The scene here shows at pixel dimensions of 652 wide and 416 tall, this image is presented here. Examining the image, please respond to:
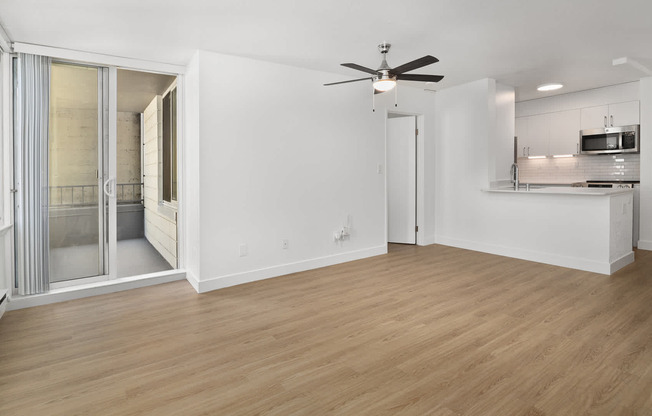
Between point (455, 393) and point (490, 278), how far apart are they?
2.47m

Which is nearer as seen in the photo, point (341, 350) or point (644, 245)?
point (341, 350)

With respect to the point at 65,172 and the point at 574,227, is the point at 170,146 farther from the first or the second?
the point at 574,227

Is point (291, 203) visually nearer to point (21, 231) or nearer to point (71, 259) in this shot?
point (71, 259)

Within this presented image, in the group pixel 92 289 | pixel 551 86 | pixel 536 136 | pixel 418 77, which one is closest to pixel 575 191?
pixel 551 86

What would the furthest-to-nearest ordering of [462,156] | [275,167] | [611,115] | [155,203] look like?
1. [155,203]
2. [611,115]
3. [462,156]
4. [275,167]

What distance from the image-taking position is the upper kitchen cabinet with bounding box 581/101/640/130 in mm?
5809

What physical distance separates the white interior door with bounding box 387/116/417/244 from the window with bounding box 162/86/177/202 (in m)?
3.33

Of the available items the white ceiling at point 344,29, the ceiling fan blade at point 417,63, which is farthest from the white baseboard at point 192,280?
the ceiling fan blade at point 417,63

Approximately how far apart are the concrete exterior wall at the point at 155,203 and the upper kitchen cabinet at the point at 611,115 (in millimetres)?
6837

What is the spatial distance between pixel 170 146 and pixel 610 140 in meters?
6.86

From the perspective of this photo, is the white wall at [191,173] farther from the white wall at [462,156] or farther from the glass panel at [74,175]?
the white wall at [462,156]

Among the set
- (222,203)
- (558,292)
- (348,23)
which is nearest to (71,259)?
(222,203)

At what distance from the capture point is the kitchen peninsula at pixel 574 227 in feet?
14.4

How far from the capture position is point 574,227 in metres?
4.61
